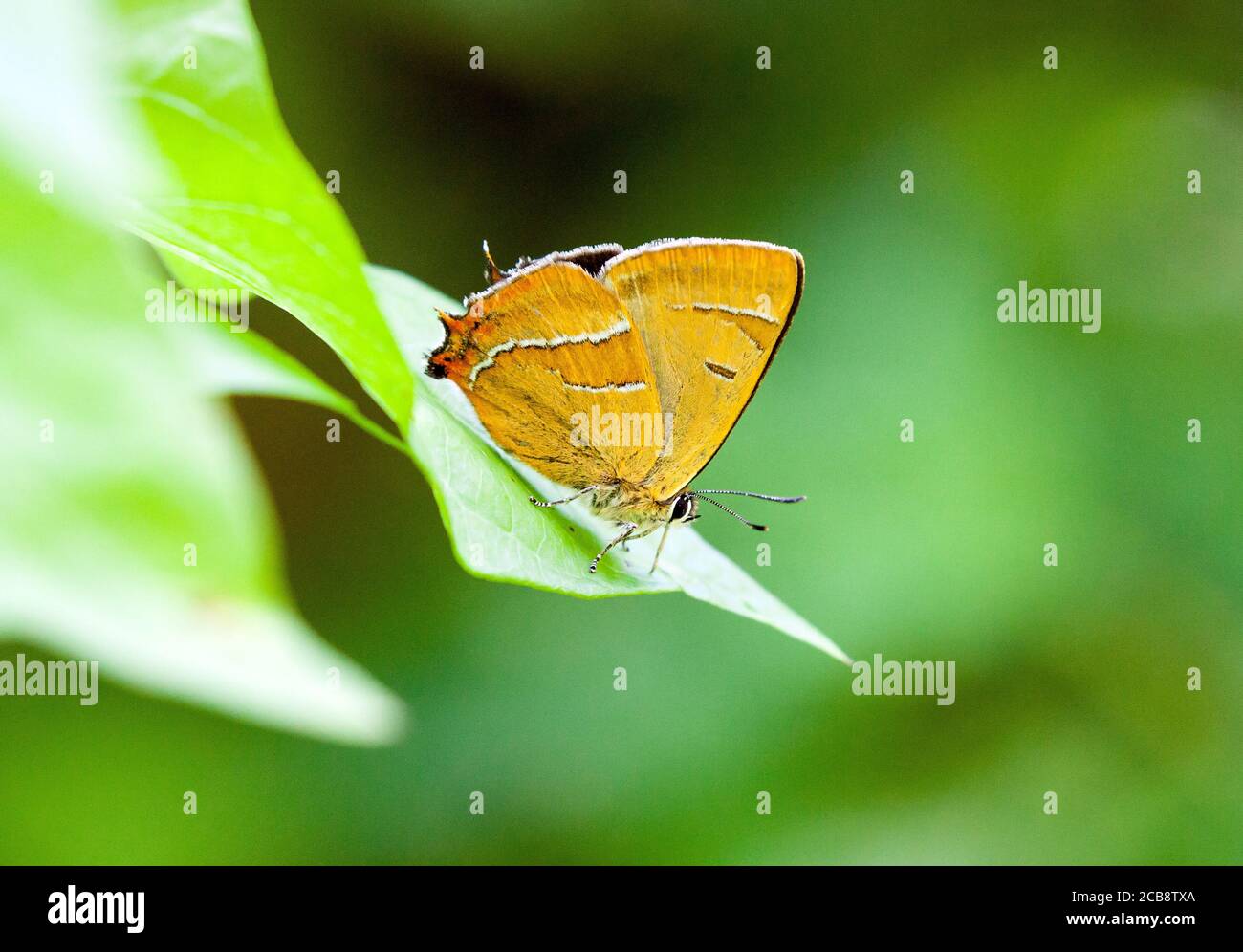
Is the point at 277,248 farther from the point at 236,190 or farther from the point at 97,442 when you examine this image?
the point at 97,442

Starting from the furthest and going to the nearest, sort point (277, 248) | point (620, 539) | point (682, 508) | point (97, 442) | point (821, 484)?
point (821, 484), point (682, 508), point (620, 539), point (97, 442), point (277, 248)

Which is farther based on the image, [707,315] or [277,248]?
[707,315]

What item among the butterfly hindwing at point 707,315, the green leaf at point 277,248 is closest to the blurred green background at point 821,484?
the butterfly hindwing at point 707,315

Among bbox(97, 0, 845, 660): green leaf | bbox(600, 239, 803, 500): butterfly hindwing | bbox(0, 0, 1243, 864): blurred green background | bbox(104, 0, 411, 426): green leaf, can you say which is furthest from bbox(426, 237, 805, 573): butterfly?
bbox(0, 0, 1243, 864): blurred green background

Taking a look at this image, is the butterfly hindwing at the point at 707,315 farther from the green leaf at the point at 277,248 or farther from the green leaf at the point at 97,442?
the green leaf at the point at 97,442

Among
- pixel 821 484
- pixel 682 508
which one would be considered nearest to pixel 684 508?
pixel 682 508

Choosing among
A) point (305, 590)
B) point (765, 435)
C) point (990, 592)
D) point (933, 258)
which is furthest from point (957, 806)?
point (305, 590)

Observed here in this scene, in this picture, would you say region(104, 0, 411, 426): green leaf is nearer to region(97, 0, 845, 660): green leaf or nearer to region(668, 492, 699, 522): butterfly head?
region(97, 0, 845, 660): green leaf
